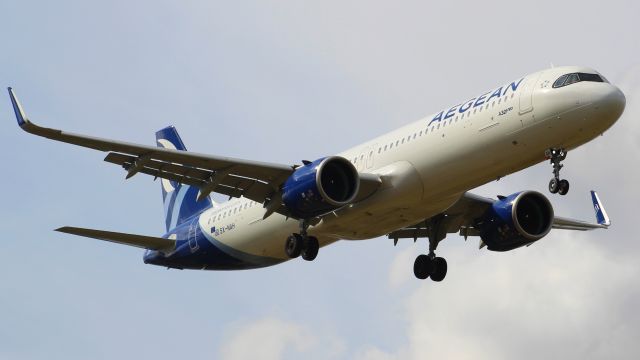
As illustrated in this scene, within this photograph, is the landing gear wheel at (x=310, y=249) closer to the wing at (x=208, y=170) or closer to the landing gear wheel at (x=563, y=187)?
the wing at (x=208, y=170)

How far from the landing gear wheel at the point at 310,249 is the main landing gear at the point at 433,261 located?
622cm

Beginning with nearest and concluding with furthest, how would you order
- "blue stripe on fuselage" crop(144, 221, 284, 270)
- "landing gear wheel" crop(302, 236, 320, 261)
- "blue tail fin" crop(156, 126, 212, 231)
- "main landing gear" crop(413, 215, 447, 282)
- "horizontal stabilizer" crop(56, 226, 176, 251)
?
"landing gear wheel" crop(302, 236, 320, 261), "horizontal stabilizer" crop(56, 226, 176, 251), "blue stripe on fuselage" crop(144, 221, 284, 270), "main landing gear" crop(413, 215, 447, 282), "blue tail fin" crop(156, 126, 212, 231)

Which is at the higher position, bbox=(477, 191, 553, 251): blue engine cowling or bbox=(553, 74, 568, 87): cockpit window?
bbox=(553, 74, 568, 87): cockpit window

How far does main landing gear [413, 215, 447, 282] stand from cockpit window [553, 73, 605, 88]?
1005 centimetres

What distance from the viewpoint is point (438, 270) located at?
46781mm

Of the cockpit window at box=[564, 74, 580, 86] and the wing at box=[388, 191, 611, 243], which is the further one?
the wing at box=[388, 191, 611, 243]

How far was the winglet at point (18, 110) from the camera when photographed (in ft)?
119

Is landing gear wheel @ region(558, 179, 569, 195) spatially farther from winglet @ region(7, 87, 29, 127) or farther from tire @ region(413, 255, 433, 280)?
winglet @ region(7, 87, 29, 127)

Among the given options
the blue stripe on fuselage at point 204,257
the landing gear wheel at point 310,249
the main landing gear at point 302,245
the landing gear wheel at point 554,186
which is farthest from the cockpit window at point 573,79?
the blue stripe on fuselage at point 204,257

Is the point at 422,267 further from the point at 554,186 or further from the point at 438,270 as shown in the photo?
the point at 554,186

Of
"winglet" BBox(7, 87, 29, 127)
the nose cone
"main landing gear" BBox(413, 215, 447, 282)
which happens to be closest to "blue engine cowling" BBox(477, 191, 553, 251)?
"main landing gear" BBox(413, 215, 447, 282)

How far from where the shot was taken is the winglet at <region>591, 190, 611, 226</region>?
48.5 metres

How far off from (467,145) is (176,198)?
17.6 metres

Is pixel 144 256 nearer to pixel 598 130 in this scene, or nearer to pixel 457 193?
pixel 457 193
